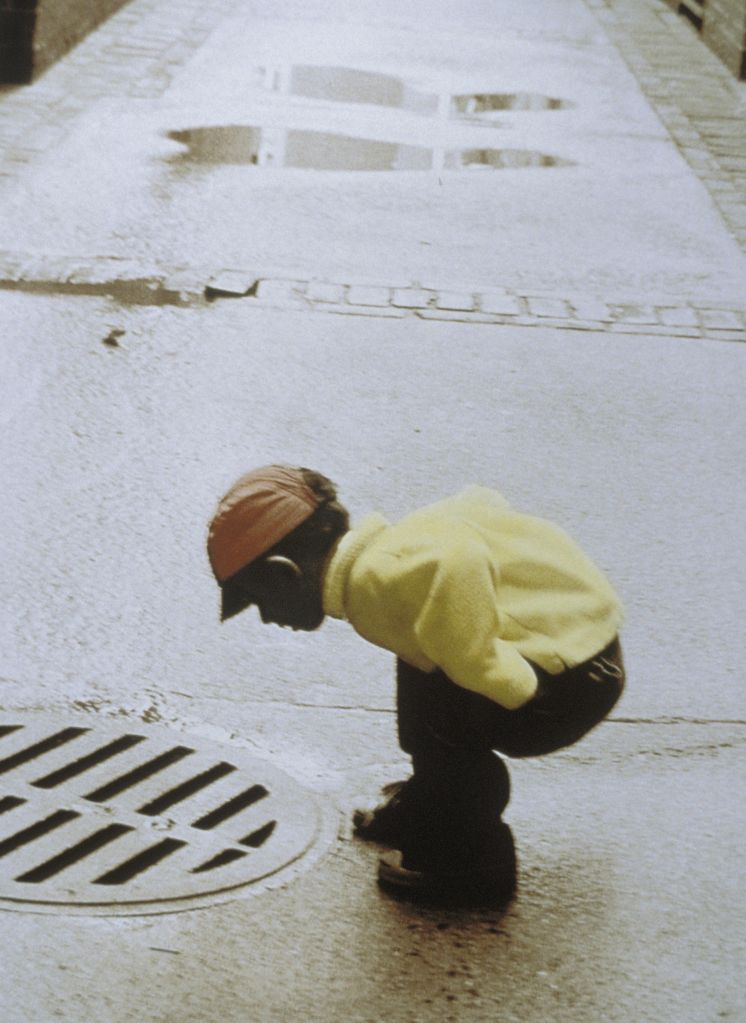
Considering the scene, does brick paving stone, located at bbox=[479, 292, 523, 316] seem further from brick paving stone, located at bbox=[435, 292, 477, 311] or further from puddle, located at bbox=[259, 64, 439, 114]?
puddle, located at bbox=[259, 64, 439, 114]

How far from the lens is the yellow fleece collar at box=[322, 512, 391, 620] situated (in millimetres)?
2723

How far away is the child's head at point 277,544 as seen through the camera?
2.74 meters

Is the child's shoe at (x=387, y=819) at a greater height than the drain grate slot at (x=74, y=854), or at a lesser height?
greater

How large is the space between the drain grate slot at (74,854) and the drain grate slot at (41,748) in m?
0.32

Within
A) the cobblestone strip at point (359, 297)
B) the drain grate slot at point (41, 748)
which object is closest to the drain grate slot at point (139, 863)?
the drain grate slot at point (41, 748)

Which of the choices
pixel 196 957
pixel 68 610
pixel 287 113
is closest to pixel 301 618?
pixel 196 957

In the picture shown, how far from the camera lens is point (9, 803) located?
3248 millimetres

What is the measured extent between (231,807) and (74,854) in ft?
1.20

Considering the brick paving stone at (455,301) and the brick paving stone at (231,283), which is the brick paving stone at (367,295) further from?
the brick paving stone at (231,283)

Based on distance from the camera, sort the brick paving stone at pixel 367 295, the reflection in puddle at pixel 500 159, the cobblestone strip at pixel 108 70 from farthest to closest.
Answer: the reflection in puddle at pixel 500 159, the cobblestone strip at pixel 108 70, the brick paving stone at pixel 367 295

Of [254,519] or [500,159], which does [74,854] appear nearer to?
[254,519]

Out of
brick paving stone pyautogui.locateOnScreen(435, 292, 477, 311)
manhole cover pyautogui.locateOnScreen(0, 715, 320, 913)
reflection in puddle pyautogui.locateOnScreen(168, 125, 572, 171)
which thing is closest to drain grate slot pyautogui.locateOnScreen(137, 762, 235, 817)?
manhole cover pyautogui.locateOnScreen(0, 715, 320, 913)

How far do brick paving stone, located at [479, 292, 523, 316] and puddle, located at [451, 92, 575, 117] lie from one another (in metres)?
3.44

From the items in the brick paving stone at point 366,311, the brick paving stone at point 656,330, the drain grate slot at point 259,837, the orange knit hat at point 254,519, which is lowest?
the drain grate slot at point 259,837
